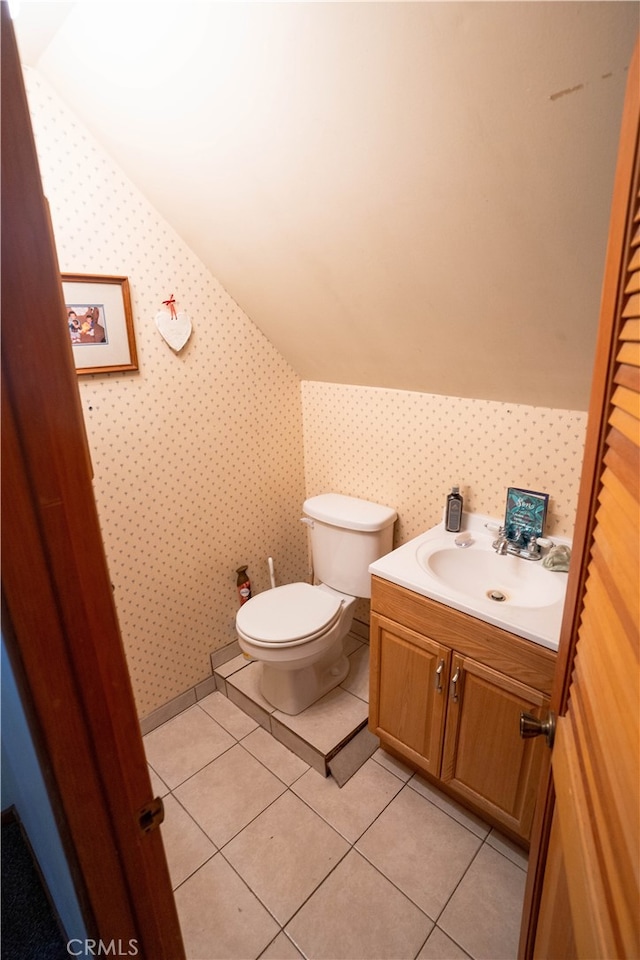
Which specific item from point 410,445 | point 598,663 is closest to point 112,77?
point 410,445

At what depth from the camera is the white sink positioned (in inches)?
51.3

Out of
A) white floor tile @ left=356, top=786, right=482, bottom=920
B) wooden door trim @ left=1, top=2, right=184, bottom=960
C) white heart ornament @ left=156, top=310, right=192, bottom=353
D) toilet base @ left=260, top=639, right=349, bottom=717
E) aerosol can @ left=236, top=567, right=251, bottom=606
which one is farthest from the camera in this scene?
aerosol can @ left=236, top=567, right=251, bottom=606

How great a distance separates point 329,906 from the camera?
137cm

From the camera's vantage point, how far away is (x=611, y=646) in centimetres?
55

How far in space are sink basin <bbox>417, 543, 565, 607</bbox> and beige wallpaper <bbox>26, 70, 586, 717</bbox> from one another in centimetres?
20

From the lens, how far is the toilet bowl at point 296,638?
1800 millimetres

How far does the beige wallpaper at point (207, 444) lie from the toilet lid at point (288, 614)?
30 cm

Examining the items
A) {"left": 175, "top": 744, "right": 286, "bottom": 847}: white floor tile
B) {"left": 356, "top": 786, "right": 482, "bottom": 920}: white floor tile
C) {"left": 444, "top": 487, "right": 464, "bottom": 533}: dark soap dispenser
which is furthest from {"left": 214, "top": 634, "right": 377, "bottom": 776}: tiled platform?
{"left": 444, "top": 487, "right": 464, "bottom": 533}: dark soap dispenser

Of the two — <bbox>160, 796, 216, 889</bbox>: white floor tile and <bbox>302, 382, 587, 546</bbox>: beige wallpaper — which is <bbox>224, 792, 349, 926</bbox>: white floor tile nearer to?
<bbox>160, 796, 216, 889</bbox>: white floor tile

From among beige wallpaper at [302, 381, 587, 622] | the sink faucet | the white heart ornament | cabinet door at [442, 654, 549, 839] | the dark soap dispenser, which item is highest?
the white heart ornament

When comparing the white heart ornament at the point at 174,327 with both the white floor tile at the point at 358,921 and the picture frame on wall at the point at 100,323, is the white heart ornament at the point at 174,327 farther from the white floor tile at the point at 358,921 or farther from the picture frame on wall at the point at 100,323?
the white floor tile at the point at 358,921

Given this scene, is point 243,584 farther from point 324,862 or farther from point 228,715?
point 324,862

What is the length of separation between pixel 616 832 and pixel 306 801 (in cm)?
147

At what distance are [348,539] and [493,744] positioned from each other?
92cm
